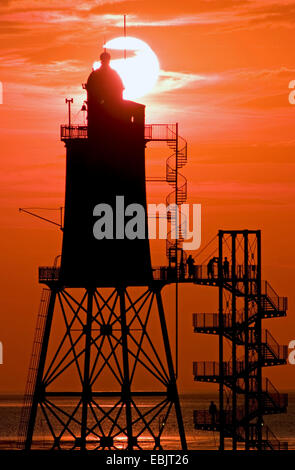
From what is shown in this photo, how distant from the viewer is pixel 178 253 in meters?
74.2

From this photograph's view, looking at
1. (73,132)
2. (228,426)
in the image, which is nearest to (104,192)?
(73,132)

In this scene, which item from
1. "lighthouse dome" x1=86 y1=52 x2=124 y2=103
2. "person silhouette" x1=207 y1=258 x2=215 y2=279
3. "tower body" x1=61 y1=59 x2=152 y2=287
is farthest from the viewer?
"person silhouette" x1=207 y1=258 x2=215 y2=279

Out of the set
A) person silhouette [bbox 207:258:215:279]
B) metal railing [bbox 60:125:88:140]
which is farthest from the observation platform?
metal railing [bbox 60:125:88:140]

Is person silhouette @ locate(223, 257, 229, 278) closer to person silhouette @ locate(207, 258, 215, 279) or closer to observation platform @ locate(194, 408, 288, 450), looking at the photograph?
person silhouette @ locate(207, 258, 215, 279)

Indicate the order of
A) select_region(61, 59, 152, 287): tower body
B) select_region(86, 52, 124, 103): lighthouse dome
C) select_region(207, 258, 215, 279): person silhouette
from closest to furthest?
select_region(86, 52, 124, 103): lighthouse dome
select_region(61, 59, 152, 287): tower body
select_region(207, 258, 215, 279): person silhouette

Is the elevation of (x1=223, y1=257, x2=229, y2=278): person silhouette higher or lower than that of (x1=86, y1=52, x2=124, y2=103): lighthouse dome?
lower

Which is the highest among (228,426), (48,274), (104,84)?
(104,84)

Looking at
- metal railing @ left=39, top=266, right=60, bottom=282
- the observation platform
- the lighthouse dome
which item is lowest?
the observation platform

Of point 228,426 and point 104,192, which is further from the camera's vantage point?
point 228,426

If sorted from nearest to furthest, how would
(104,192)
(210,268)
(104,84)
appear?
(104,84)
(104,192)
(210,268)

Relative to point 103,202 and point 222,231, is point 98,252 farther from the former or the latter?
point 222,231

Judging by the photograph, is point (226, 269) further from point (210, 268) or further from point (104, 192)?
point (104, 192)
